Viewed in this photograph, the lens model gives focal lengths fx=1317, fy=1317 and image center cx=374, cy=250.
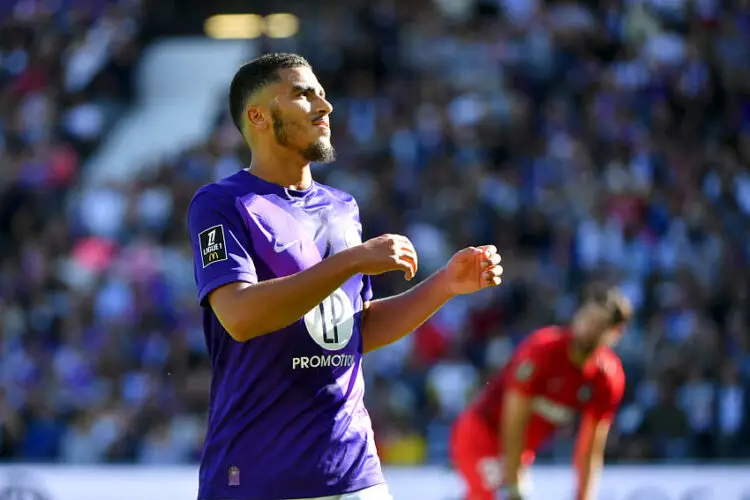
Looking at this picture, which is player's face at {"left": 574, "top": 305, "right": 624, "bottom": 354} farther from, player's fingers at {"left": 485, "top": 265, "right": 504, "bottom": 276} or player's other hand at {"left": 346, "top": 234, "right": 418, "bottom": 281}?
player's other hand at {"left": 346, "top": 234, "right": 418, "bottom": 281}

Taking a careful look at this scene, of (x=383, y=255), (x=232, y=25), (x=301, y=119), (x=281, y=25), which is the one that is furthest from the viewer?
(x=232, y=25)

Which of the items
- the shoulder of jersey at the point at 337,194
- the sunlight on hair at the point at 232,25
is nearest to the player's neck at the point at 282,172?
the shoulder of jersey at the point at 337,194

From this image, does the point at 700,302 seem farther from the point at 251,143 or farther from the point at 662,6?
the point at 251,143

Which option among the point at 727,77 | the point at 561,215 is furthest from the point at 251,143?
the point at 727,77

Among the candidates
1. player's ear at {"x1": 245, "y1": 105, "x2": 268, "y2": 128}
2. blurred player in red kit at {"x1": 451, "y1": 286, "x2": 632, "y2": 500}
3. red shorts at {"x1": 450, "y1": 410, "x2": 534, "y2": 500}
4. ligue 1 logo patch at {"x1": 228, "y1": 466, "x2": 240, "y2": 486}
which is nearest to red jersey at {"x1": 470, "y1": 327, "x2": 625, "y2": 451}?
blurred player in red kit at {"x1": 451, "y1": 286, "x2": 632, "y2": 500}

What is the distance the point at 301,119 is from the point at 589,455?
4566 mm

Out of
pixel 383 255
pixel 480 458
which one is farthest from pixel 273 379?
pixel 480 458

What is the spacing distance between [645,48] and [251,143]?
1203cm

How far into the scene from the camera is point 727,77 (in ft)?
49.1

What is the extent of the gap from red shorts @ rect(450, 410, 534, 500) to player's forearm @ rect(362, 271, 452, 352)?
4676mm

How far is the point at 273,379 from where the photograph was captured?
380cm

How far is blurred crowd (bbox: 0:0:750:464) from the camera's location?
12336 millimetres

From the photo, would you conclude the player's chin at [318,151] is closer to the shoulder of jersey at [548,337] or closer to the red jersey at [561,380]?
the red jersey at [561,380]

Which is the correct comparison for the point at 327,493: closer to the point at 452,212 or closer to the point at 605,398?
the point at 605,398
